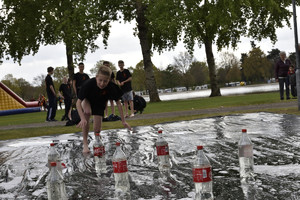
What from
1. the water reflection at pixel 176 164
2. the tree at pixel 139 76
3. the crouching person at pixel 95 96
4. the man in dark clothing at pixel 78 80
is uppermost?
the tree at pixel 139 76

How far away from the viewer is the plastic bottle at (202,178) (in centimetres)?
408

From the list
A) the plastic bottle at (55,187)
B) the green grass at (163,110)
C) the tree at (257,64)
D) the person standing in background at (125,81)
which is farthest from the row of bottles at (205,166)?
the tree at (257,64)

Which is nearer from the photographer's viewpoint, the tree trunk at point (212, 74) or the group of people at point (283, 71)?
the group of people at point (283, 71)

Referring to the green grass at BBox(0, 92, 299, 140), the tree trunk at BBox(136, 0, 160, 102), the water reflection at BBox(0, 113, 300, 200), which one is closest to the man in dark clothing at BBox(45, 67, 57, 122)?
the green grass at BBox(0, 92, 299, 140)

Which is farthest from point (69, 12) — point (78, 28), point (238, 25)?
point (238, 25)

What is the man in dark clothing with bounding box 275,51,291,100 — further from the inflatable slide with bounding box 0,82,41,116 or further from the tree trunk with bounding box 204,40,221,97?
the inflatable slide with bounding box 0,82,41,116

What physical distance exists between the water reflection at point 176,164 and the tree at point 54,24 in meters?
18.4

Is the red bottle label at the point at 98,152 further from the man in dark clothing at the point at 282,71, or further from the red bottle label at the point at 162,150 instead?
the man in dark clothing at the point at 282,71

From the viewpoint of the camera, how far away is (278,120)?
10.5 m

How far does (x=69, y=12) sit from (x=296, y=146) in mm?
24974

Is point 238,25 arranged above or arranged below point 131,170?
above

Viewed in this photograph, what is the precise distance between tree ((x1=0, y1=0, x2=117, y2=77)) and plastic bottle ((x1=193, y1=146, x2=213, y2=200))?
24540mm

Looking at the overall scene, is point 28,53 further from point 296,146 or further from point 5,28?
point 296,146

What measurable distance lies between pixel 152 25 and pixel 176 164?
74.6ft
